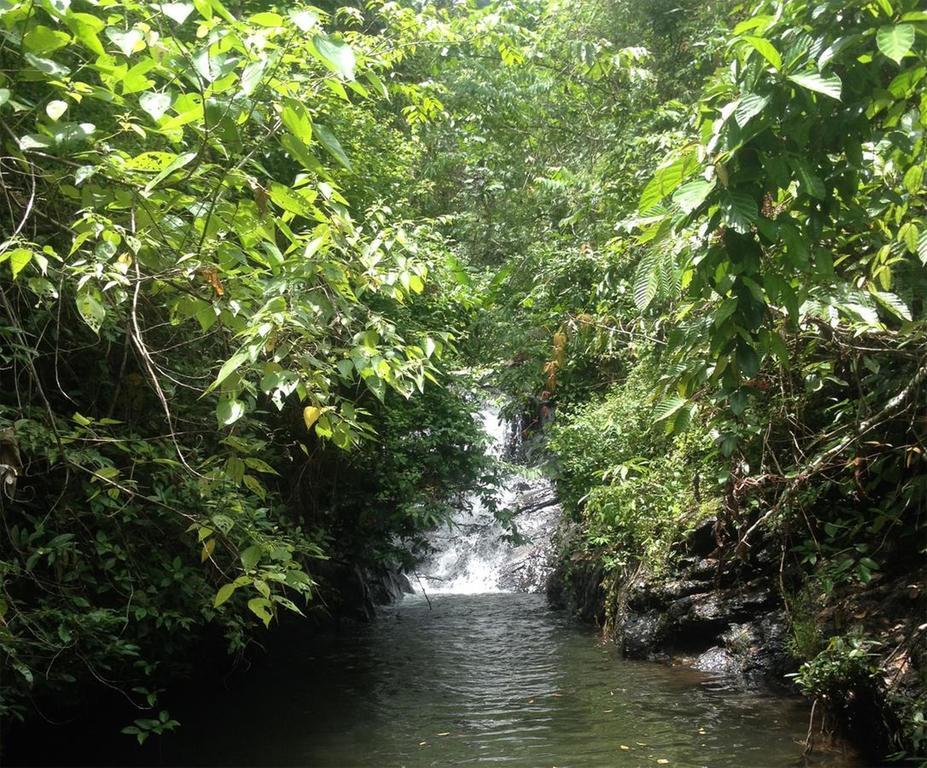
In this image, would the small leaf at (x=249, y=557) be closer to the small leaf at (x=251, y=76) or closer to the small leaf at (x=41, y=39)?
the small leaf at (x=251, y=76)

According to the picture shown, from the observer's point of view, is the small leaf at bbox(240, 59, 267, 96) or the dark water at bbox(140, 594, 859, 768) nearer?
the small leaf at bbox(240, 59, 267, 96)

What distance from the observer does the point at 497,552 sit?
1360 centimetres

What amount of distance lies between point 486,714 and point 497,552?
730 centimetres

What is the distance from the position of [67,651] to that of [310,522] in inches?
160

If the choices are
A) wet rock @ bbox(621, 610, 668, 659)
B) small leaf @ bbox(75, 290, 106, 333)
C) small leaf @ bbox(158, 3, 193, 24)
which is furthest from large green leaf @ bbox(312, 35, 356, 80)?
wet rock @ bbox(621, 610, 668, 659)

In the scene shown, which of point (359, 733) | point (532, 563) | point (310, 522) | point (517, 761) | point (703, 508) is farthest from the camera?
point (532, 563)

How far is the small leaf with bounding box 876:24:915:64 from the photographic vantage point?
2.03m

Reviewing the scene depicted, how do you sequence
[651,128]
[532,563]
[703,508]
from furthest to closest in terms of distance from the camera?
[532,563] < [651,128] < [703,508]

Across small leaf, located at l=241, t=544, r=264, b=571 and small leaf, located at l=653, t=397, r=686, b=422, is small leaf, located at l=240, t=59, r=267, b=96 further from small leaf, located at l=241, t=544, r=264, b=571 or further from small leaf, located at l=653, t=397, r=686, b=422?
small leaf, located at l=653, t=397, r=686, b=422

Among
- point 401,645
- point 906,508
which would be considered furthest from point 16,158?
point 401,645

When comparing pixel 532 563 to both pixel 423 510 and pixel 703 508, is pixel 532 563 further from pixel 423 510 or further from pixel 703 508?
pixel 703 508

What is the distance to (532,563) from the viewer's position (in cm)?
1284

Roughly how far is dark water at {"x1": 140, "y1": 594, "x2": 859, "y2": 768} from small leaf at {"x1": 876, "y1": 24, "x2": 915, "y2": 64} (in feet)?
13.8

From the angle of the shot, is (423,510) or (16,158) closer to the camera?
(16,158)
